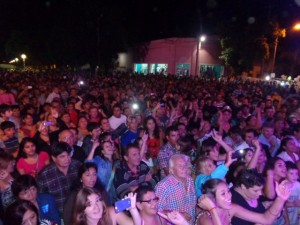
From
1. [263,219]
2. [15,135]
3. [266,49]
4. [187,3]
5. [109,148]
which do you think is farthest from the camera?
[187,3]

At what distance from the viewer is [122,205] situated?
3.12 m

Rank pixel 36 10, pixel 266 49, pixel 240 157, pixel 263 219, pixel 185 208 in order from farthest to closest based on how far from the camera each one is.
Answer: pixel 36 10 → pixel 266 49 → pixel 240 157 → pixel 185 208 → pixel 263 219

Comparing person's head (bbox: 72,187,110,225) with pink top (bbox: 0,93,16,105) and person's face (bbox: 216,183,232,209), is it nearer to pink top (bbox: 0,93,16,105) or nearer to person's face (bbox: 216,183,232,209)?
person's face (bbox: 216,183,232,209)

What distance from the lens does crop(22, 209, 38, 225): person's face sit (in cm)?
332

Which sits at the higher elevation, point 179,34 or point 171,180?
point 179,34

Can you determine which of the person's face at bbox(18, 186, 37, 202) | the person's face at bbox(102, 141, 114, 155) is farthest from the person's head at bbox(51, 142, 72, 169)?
the person's face at bbox(18, 186, 37, 202)

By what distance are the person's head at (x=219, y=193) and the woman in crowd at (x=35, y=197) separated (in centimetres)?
163

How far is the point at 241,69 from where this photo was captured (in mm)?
28891

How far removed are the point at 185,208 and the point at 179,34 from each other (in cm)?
3615

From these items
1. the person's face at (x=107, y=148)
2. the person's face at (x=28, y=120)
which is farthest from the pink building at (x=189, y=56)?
the person's face at (x=107, y=148)

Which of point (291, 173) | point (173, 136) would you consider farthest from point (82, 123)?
point (291, 173)

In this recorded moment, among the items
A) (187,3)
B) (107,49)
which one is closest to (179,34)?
(187,3)

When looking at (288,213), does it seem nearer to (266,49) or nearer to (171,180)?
(171,180)

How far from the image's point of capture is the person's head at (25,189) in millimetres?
3947
